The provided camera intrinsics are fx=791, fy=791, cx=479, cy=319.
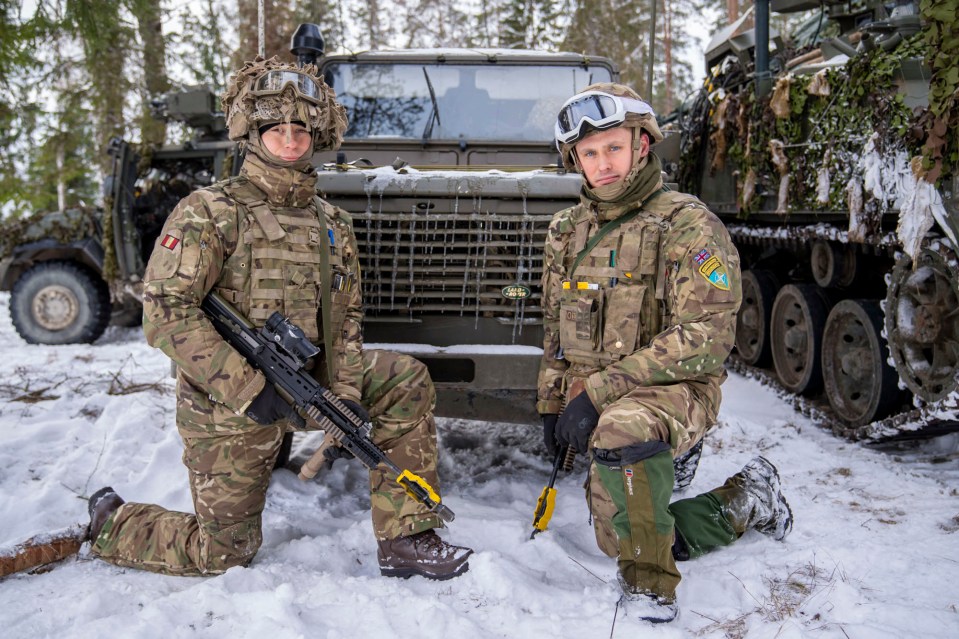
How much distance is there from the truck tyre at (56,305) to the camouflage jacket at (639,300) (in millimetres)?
6983

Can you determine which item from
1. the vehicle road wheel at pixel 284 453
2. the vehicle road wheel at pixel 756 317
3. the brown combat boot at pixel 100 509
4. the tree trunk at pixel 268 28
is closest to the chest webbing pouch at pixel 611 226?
the vehicle road wheel at pixel 284 453

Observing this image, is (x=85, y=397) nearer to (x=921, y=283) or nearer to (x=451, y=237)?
(x=451, y=237)

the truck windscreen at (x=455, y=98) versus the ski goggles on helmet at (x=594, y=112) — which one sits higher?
the truck windscreen at (x=455, y=98)

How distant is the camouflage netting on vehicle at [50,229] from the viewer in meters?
8.50

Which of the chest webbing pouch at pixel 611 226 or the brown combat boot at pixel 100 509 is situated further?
the brown combat boot at pixel 100 509

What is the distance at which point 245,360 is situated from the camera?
284 centimetres

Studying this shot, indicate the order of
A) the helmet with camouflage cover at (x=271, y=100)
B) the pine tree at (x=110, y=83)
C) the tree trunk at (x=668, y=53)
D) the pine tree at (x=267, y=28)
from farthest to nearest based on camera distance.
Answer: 1. the tree trunk at (x=668, y=53)
2. the pine tree at (x=267, y=28)
3. the pine tree at (x=110, y=83)
4. the helmet with camouflage cover at (x=271, y=100)

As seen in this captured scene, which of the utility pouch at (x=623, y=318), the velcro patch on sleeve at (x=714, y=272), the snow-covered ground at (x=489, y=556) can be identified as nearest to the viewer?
the snow-covered ground at (x=489, y=556)

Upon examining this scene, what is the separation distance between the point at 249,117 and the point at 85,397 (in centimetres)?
345

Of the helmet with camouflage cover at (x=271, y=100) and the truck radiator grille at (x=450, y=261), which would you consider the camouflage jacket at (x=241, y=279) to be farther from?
the truck radiator grille at (x=450, y=261)

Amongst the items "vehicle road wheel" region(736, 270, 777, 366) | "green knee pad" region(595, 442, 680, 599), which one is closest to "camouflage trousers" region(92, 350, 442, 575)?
"green knee pad" region(595, 442, 680, 599)

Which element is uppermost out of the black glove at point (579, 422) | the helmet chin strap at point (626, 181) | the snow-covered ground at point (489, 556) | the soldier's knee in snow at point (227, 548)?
the helmet chin strap at point (626, 181)

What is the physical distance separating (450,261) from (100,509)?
181 centimetres

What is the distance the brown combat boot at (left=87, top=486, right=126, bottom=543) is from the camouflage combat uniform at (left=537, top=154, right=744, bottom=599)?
5.79ft
